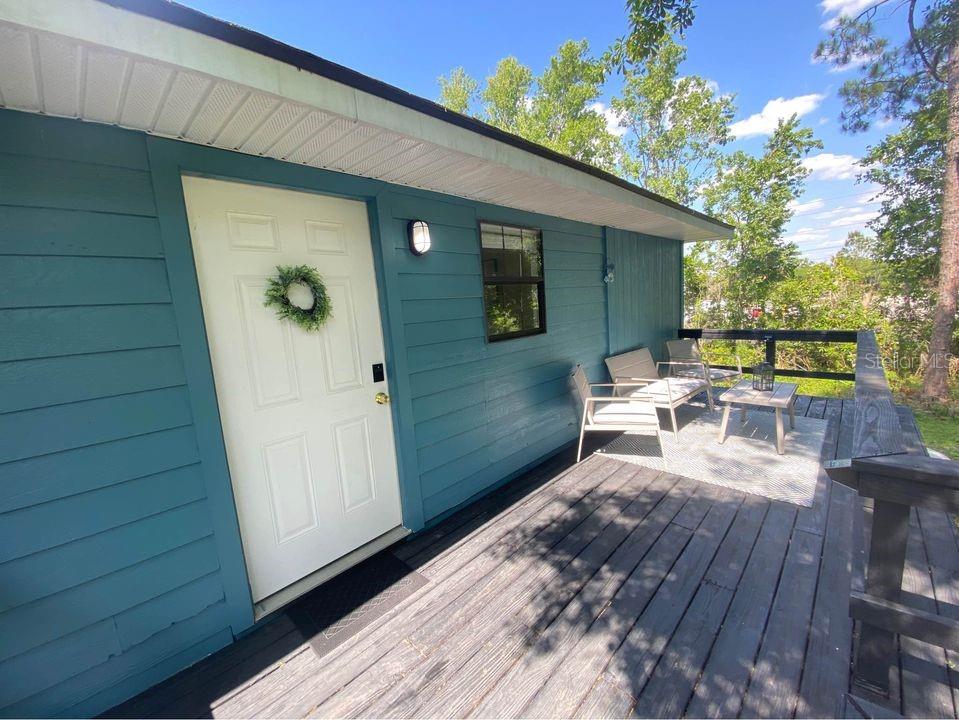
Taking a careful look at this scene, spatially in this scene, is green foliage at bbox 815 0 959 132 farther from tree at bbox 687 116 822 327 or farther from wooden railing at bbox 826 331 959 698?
wooden railing at bbox 826 331 959 698

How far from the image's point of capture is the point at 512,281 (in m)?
3.17

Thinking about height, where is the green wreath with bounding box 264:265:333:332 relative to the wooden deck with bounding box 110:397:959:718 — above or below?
above

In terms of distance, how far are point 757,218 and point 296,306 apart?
11573mm

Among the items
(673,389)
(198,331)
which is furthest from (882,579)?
(673,389)

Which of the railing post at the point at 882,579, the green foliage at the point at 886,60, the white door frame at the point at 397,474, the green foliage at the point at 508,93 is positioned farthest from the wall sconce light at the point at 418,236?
the green foliage at the point at 508,93

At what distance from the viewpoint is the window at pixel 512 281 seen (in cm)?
299

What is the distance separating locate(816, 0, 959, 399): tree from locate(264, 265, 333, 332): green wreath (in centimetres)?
880

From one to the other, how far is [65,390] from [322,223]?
129cm

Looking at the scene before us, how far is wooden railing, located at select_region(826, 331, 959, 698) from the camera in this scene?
1087 millimetres

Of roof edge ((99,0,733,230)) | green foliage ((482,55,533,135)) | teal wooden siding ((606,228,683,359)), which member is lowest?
teal wooden siding ((606,228,683,359))

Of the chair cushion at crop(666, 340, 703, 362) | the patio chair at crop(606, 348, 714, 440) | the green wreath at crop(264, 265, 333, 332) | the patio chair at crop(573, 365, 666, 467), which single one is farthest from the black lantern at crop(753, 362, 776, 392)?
the green wreath at crop(264, 265, 333, 332)

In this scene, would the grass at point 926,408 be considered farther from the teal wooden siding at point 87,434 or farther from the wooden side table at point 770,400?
the teal wooden siding at point 87,434

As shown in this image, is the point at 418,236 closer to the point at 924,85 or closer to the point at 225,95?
the point at 225,95

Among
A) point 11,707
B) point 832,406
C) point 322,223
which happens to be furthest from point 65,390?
point 832,406
